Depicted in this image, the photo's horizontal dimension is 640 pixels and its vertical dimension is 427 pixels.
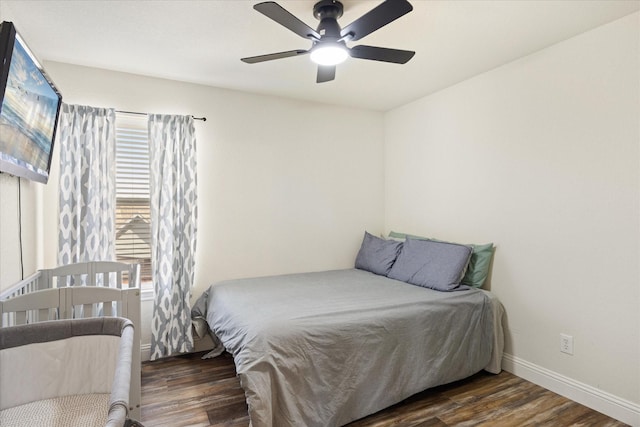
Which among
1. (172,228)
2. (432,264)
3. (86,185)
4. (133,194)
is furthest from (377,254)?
(86,185)

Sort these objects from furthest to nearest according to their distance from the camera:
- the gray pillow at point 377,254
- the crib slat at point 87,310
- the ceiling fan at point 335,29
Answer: the gray pillow at point 377,254 < the crib slat at point 87,310 < the ceiling fan at point 335,29

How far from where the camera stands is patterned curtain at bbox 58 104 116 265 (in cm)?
266

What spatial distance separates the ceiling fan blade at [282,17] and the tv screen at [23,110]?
1046 millimetres

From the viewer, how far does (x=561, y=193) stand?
2.39 meters

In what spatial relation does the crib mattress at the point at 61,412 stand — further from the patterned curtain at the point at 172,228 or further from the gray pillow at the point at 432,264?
the gray pillow at the point at 432,264

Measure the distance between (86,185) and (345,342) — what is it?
235 cm

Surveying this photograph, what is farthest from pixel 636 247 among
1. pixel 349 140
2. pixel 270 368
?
pixel 349 140

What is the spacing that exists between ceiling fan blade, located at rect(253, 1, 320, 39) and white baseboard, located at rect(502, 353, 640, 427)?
2.75 metres

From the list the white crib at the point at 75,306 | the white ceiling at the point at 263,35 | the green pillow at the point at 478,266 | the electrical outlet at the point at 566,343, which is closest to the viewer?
the white crib at the point at 75,306

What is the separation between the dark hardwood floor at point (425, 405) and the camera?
2.09 meters

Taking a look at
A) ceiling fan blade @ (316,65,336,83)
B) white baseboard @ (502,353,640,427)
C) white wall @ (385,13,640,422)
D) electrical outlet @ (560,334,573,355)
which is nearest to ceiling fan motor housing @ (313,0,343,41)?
ceiling fan blade @ (316,65,336,83)

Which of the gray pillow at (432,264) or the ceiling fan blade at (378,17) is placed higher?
the ceiling fan blade at (378,17)

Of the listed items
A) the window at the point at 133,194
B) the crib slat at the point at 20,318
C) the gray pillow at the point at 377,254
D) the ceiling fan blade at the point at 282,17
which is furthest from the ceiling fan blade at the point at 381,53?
the crib slat at the point at 20,318

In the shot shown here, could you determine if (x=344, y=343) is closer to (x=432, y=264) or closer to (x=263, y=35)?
(x=432, y=264)
